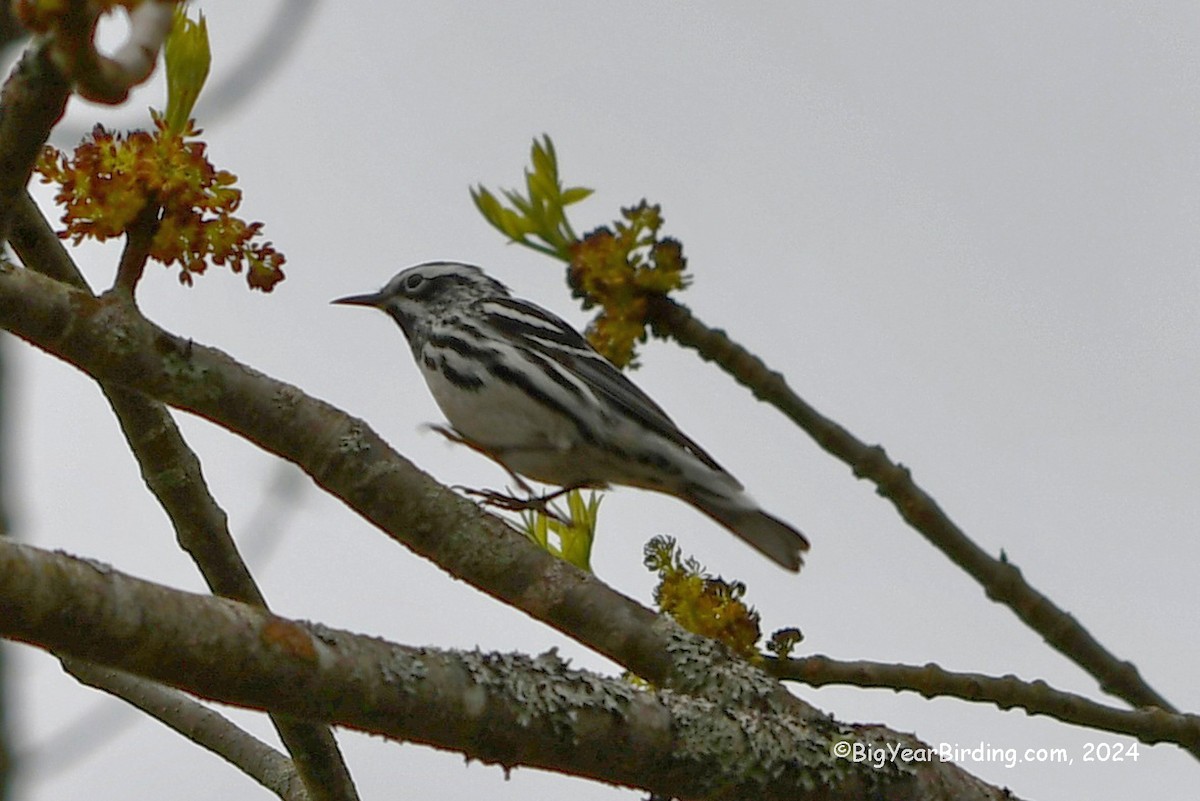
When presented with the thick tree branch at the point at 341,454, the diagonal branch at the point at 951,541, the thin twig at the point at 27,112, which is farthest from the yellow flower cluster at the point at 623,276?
the thin twig at the point at 27,112

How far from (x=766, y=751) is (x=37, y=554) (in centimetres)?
107

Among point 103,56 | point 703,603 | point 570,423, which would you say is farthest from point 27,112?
point 570,423

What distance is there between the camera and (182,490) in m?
2.77

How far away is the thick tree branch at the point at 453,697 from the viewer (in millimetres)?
1577

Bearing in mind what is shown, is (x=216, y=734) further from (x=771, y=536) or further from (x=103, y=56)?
(x=103, y=56)

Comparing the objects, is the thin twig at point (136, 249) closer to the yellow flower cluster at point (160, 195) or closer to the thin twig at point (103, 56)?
the yellow flower cluster at point (160, 195)

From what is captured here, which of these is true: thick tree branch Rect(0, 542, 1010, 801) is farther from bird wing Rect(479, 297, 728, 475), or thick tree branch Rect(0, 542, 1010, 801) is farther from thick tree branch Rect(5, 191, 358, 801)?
bird wing Rect(479, 297, 728, 475)

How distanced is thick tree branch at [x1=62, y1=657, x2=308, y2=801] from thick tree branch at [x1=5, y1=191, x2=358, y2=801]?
0.65 ft

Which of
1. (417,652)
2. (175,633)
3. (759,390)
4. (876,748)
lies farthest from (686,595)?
(175,633)

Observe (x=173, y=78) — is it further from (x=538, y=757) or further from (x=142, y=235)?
(x=538, y=757)

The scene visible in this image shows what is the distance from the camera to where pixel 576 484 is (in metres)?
4.36

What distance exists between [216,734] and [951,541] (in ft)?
4.87

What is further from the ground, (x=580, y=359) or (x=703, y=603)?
(x=580, y=359)

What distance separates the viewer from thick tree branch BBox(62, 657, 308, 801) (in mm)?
3030
